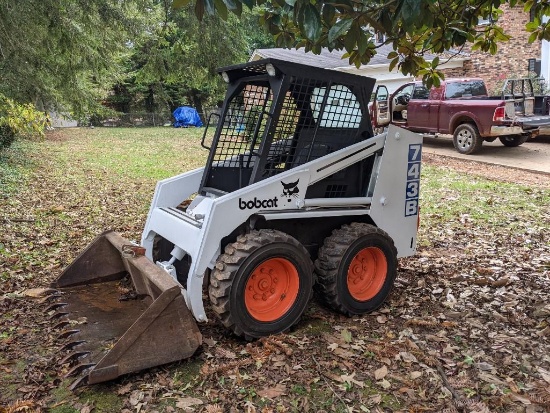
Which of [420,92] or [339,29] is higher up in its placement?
[420,92]

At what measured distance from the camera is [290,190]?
3.83 meters

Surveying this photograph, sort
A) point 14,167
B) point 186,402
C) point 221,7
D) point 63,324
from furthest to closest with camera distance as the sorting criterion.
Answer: point 14,167
point 63,324
point 186,402
point 221,7

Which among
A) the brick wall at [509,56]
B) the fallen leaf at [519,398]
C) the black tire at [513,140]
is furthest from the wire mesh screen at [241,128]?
the brick wall at [509,56]

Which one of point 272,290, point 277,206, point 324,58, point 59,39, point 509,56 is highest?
point 324,58

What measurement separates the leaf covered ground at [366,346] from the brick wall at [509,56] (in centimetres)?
1370

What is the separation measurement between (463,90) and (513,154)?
227cm

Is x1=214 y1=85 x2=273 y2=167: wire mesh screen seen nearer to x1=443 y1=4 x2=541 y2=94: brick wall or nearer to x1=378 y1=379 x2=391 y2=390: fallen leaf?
x1=378 y1=379 x2=391 y2=390: fallen leaf

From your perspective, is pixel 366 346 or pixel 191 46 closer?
pixel 366 346

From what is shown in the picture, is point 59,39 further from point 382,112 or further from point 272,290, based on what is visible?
point 272,290

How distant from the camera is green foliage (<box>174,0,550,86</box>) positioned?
266 cm

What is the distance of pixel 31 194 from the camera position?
9188 mm

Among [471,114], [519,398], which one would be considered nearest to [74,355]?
[519,398]

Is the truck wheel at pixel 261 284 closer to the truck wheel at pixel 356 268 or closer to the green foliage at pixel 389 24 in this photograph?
the truck wheel at pixel 356 268

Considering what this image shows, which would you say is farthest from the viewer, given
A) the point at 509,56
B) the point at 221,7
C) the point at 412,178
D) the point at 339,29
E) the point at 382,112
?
the point at 509,56
